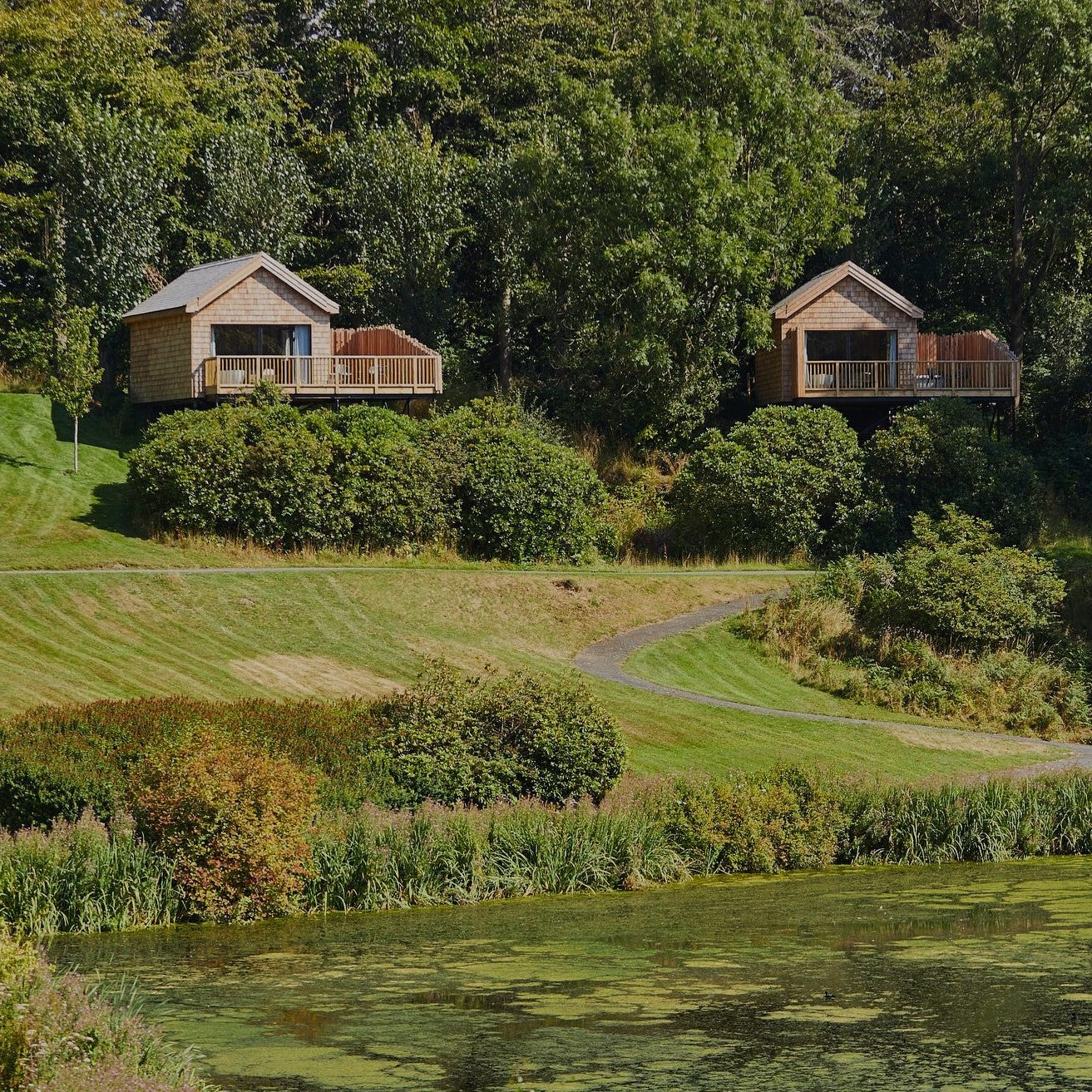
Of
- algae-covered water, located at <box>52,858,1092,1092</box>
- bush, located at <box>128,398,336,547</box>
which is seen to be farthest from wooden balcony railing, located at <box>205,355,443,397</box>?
algae-covered water, located at <box>52,858,1092,1092</box>

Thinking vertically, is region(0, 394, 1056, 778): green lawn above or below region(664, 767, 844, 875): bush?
above

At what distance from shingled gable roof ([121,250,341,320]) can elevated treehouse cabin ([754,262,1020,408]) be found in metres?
15.3

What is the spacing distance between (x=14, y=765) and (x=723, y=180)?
37.6 m

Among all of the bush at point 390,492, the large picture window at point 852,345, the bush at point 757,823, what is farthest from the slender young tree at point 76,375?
the bush at point 757,823

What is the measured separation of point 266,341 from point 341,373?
3.67 meters

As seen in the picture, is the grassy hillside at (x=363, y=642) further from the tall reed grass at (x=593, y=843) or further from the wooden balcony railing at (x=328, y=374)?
the wooden balcony railing at (x=328, y=374)

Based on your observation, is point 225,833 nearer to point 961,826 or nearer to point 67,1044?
point 67,1044

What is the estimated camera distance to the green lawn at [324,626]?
31.8m

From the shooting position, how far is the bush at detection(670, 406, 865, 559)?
50.0 meters

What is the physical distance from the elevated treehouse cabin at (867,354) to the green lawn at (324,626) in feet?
40.2

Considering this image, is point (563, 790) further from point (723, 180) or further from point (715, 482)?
point (723, 180)

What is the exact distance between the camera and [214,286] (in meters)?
54.0

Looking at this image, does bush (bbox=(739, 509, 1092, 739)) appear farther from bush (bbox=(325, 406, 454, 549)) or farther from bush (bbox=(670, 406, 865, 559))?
bush (bbox=(325, 406, 454, 549))

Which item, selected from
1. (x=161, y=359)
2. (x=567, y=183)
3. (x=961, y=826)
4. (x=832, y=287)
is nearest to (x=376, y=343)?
(x=161, y=359)
